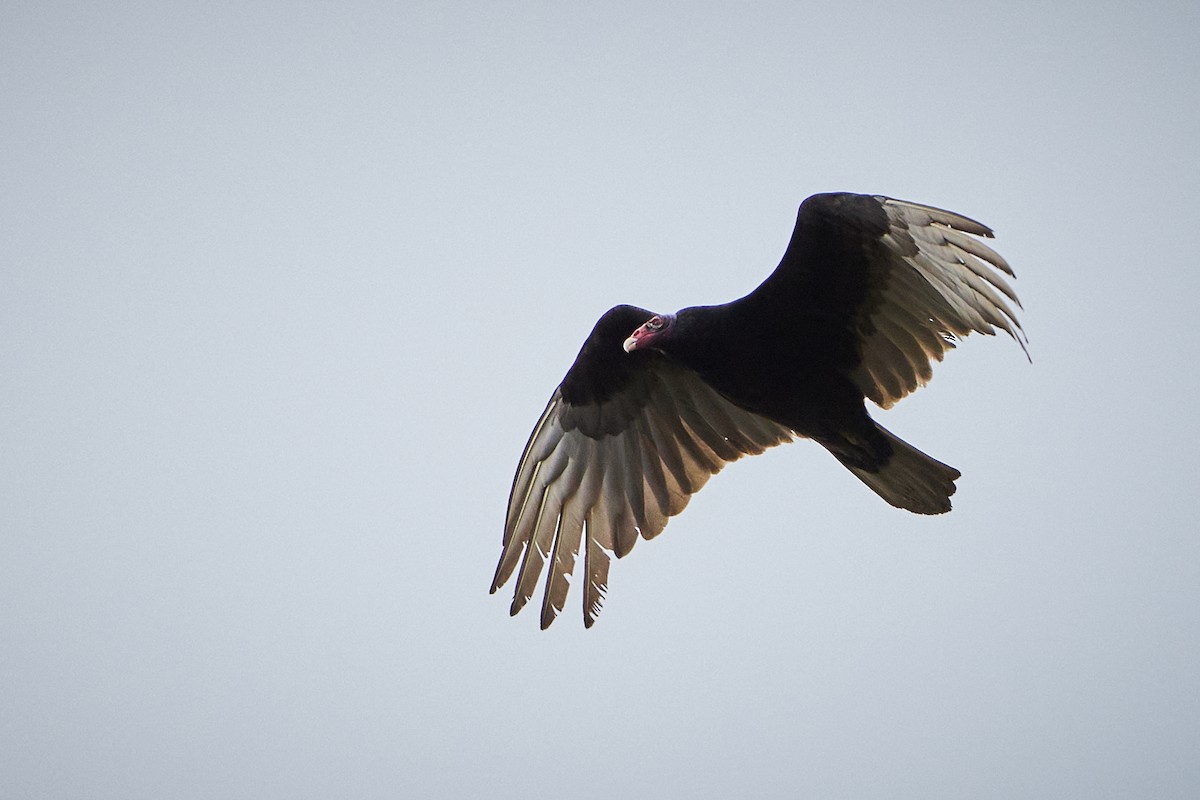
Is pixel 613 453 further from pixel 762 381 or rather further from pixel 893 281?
pixel 893 281

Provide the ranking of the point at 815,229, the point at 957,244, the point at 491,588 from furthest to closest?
the point at 491,588 → the point at 815,229 → the point at 957,244

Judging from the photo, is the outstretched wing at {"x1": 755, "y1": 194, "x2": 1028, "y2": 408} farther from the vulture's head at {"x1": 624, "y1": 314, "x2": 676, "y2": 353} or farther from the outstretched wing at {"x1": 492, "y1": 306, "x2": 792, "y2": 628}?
the outstretched wing at {"x1": 492, "y1": 306, "x2": 792, "y2": 628}

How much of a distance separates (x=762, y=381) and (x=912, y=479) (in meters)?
0.76

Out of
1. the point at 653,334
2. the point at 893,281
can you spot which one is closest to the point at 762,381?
the point at 653,334

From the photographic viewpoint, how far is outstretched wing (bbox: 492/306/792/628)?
19.0 ft

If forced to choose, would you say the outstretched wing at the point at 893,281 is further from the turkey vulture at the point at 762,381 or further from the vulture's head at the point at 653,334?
the vulture's head at the point at 653,334

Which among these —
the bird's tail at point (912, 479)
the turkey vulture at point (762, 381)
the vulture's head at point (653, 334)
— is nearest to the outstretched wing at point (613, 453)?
the turkey vulture at point (762, 381)

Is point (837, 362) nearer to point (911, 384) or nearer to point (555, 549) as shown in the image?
point (911, 384)

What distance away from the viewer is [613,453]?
604 centimetres

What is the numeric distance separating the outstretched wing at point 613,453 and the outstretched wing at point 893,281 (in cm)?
82

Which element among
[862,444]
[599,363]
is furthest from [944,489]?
[599,363]

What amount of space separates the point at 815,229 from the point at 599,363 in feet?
4.93

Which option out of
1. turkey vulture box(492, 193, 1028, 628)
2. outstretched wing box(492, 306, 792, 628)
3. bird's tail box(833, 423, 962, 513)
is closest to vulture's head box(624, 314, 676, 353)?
turkey vulture box(492, 193, 1028, 628)

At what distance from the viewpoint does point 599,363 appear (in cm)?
591
